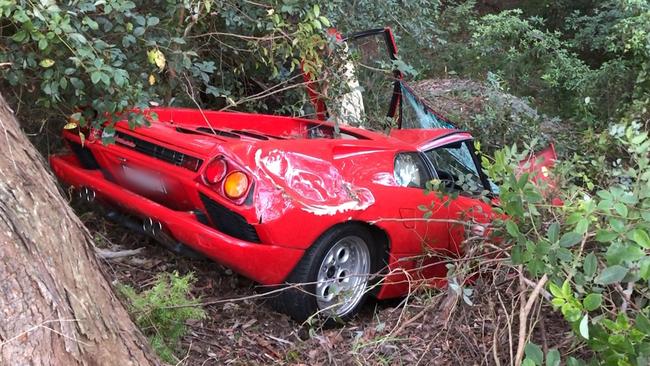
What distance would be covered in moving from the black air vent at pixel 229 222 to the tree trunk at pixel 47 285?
109 cm

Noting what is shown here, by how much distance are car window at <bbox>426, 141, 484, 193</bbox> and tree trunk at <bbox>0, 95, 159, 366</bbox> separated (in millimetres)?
2743

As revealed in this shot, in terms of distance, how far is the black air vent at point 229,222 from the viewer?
3271mm

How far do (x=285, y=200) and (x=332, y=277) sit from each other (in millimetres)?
671

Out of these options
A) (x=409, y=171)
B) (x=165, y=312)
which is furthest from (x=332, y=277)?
(x=165, y=312)

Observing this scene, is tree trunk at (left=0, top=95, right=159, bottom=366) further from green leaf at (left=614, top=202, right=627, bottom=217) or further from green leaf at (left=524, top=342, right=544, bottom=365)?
green leaf at (left=614, top=202, right=627, bottom=217)

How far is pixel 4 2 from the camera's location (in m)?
3.00

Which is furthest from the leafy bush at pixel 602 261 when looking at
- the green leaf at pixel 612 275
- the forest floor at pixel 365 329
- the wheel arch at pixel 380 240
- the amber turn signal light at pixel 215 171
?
the amber turn signal light at pixel 215 171

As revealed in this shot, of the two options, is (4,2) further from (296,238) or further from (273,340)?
(273,340)

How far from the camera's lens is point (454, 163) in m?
4.60

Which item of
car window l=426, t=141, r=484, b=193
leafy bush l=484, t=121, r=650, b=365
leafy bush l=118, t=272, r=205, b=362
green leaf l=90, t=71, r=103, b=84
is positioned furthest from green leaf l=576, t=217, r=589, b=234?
green leaf l=90, t=71, r=103, b=84

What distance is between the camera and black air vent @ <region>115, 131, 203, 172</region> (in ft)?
11.2

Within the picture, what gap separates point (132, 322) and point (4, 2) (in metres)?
1.80

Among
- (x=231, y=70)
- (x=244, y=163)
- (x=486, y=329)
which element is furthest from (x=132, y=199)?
(x=231, y=70)

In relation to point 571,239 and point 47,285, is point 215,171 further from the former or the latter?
point 571,239
